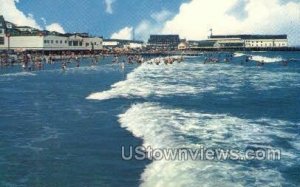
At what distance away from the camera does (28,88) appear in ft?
144

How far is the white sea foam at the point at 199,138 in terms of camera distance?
47.1 ft

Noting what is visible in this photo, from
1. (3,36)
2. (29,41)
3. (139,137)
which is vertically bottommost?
(139,137)

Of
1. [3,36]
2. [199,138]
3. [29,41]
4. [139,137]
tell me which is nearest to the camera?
[199,138]

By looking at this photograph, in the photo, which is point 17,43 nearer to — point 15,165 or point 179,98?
point 179,98

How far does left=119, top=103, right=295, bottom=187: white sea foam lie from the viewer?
14.3 m

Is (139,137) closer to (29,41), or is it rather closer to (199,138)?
(199,138)

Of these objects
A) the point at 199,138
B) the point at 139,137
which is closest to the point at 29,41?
the point at 139,137

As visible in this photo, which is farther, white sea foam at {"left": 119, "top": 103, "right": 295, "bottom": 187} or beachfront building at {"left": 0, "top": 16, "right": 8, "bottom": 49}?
beachfront building at {"left": 0, "top": 16, "right": 8, "bottom": 49}

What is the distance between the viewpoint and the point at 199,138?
19.4 metres

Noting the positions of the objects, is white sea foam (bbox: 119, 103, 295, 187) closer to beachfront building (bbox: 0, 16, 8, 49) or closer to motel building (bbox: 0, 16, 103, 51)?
beachfront building (bbox: 0, 16, 8, 49)

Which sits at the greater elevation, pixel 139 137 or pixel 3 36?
pixel 3 36

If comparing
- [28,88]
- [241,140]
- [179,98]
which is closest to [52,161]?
[241,140]

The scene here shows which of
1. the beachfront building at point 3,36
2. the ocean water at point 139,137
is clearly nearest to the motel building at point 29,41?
the beachfront building at point 3,36

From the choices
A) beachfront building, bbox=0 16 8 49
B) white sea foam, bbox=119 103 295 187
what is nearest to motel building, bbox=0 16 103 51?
beachfront building, bbox=0 16 8 49
